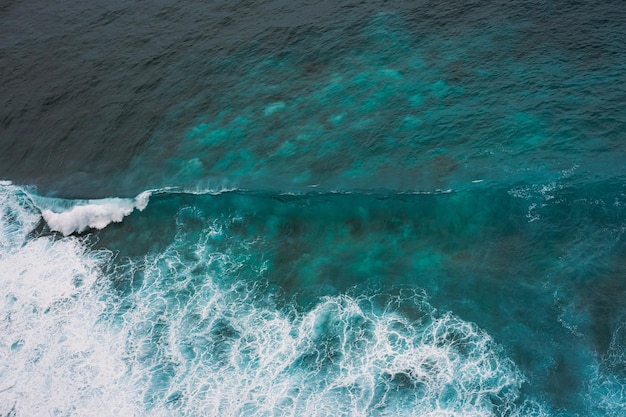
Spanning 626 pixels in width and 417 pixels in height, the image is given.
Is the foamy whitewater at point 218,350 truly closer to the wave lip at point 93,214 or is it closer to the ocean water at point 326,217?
the ocean water at point 326,217

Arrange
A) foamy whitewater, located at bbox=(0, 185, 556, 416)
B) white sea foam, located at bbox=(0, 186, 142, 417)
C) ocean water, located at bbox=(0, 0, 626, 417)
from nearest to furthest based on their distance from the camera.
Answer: foamy whitewater, located at bbox=(0, 185, 556, 416) → ocean water, located at bbox=(0, 0, 626, 417) → white sea foam, located at bbox=(0, 186, 142, 417)

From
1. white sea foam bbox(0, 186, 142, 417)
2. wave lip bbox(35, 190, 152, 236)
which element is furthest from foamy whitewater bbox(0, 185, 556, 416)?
wave lip bbox(35, 190, 152, 236)

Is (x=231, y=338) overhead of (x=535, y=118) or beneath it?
beneath

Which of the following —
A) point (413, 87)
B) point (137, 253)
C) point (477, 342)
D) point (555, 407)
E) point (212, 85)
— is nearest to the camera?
point (555, 407)

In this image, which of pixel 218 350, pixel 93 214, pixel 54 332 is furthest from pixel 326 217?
pixel 54 332

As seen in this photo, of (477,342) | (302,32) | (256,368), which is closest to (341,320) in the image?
(256,368)

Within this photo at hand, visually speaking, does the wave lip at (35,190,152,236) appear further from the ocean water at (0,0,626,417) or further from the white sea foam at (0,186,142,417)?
the white sea foam at (0,186,142,417)

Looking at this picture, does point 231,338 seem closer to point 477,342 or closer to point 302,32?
point 477,342
